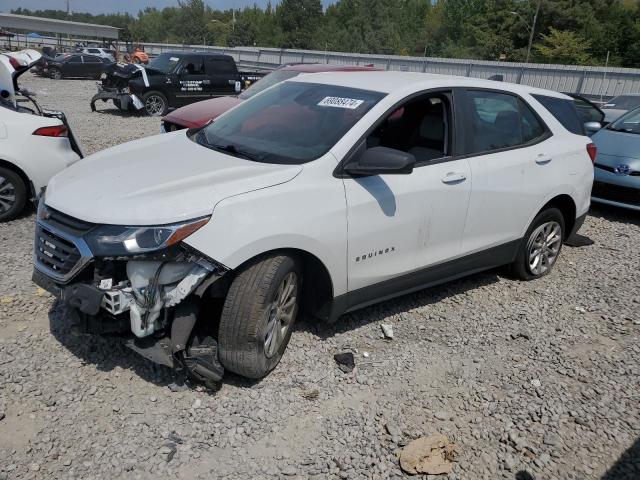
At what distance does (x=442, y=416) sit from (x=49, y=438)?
7.14ft

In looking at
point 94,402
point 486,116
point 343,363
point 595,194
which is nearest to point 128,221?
point 94,402

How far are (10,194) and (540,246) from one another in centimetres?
542

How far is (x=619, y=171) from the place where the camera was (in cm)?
732

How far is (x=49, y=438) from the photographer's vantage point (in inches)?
114

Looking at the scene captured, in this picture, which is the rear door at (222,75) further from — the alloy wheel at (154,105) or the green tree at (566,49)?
the green tree at (566,49)

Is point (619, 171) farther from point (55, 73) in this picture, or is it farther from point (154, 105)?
point (55, 73)

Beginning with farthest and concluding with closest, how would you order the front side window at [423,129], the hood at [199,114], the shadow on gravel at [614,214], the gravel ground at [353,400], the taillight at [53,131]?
the hood at [199,114], the shadow on gravel at [614,214], the taillight at [53,131], the front side window at [423,129], the gravel ground at [353,400]

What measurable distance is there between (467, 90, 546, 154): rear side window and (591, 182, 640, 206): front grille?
3.14 meters

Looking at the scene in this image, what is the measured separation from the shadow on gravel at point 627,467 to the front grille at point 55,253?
3.10 m

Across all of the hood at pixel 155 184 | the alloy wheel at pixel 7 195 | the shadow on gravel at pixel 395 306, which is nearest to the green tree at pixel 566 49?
the shadow on gravel at pixel 395 306

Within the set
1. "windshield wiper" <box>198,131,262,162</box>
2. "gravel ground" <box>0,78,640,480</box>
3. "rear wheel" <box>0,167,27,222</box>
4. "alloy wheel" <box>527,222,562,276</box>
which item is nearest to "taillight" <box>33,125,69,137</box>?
"rear wheel" <box>0,167,27,222</box>

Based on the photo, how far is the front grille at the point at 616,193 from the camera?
7.22 meters

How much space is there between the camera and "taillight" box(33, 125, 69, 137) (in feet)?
19.2

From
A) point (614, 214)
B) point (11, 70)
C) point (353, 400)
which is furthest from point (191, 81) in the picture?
point (353, 400)
